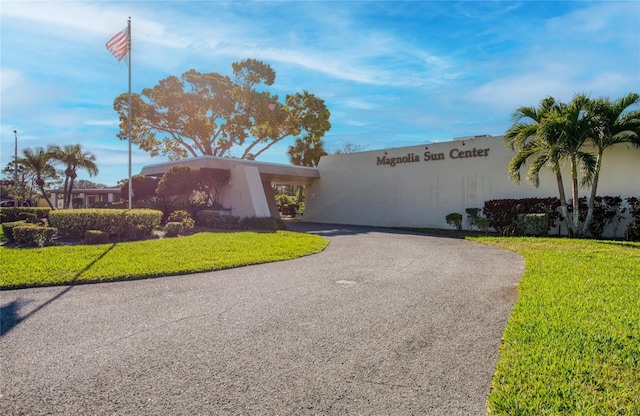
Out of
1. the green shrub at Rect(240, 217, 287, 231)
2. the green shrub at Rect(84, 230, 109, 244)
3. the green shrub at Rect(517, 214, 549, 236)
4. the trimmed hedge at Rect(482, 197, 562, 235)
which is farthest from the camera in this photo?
the green shrub at Rect(240, 217, 287, 231)

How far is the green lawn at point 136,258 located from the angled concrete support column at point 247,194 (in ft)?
16.5

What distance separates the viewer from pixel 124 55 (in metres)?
13.1

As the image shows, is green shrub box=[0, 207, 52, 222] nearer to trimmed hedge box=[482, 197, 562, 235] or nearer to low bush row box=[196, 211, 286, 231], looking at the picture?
low bush row box=[196, 211, 286, 231]

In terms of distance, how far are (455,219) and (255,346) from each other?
14214 millimetres

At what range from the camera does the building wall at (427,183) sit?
13.8 meters

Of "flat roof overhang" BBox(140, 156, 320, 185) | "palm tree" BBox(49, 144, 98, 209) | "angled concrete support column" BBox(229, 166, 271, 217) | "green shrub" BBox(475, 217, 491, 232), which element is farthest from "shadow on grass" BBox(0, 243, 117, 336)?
"palm tree" BBox(49, 144, 98, 209)

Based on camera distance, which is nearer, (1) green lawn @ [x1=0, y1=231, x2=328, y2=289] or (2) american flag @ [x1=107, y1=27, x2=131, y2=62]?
(1) green lawn @ [x1=0, y1=231, x2=328, y2=289]

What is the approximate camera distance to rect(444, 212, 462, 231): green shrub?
16.4 meters

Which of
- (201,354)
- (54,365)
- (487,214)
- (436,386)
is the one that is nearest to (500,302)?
(436,386)

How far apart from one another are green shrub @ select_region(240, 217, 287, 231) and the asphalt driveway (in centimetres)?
807

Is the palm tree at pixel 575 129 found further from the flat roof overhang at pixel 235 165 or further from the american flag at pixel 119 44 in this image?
the american flag at pixel 119 44

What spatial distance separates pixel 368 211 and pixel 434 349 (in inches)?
679

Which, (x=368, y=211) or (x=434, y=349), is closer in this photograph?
(x=434, y=349)

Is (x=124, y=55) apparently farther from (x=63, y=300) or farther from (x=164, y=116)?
(x=164, y=116)
